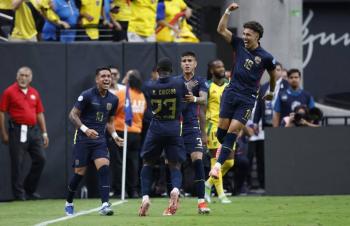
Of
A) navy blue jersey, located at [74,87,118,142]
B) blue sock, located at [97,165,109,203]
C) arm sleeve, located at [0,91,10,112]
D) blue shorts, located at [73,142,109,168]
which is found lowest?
blue sock, located at [97,165,109,203]

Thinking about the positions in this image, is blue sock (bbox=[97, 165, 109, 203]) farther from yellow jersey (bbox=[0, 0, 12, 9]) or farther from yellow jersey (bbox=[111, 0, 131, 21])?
yellow jersey (bbox=[111, 0, 131, 21])

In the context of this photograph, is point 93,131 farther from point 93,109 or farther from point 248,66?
point 248,66

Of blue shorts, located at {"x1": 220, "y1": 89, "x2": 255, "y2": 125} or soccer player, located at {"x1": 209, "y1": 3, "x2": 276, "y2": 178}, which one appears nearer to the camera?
soccer player, located at {"x1": 209, "y1": 3, "x2": 276, "y2": 178}

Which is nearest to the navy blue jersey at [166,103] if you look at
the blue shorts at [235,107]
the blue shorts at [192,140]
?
the blue shorts at [192,140]

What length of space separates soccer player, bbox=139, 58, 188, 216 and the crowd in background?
289 inches

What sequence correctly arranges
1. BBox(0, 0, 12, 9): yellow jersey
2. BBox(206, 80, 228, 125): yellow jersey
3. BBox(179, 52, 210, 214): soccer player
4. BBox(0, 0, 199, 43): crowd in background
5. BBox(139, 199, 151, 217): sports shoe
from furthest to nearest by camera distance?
BBox(0, 0, 199, 43): crowd in background
BBox(0, 0, 12, 9): yellow jersey
BBox(206, 80, 228, 125): yellow jersey
BBox(179, 52, 210, 214): soccer player
BBox(139, 199, 151, 217): sports shoe

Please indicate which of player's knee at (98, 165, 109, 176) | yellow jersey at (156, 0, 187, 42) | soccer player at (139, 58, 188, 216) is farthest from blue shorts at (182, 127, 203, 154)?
yellow jersey at (156, 0, 187, 42)

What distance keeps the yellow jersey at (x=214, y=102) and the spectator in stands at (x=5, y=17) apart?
15.7 feet

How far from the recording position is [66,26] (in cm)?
2409

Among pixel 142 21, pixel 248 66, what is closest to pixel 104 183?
pixel 248 66

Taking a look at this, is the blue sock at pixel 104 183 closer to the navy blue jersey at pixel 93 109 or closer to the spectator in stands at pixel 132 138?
the navy blue jersey at pixel 93 109

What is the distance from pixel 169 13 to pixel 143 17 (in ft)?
4.27

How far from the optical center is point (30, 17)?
23.5 m

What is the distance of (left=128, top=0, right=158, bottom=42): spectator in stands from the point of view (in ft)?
80.4
